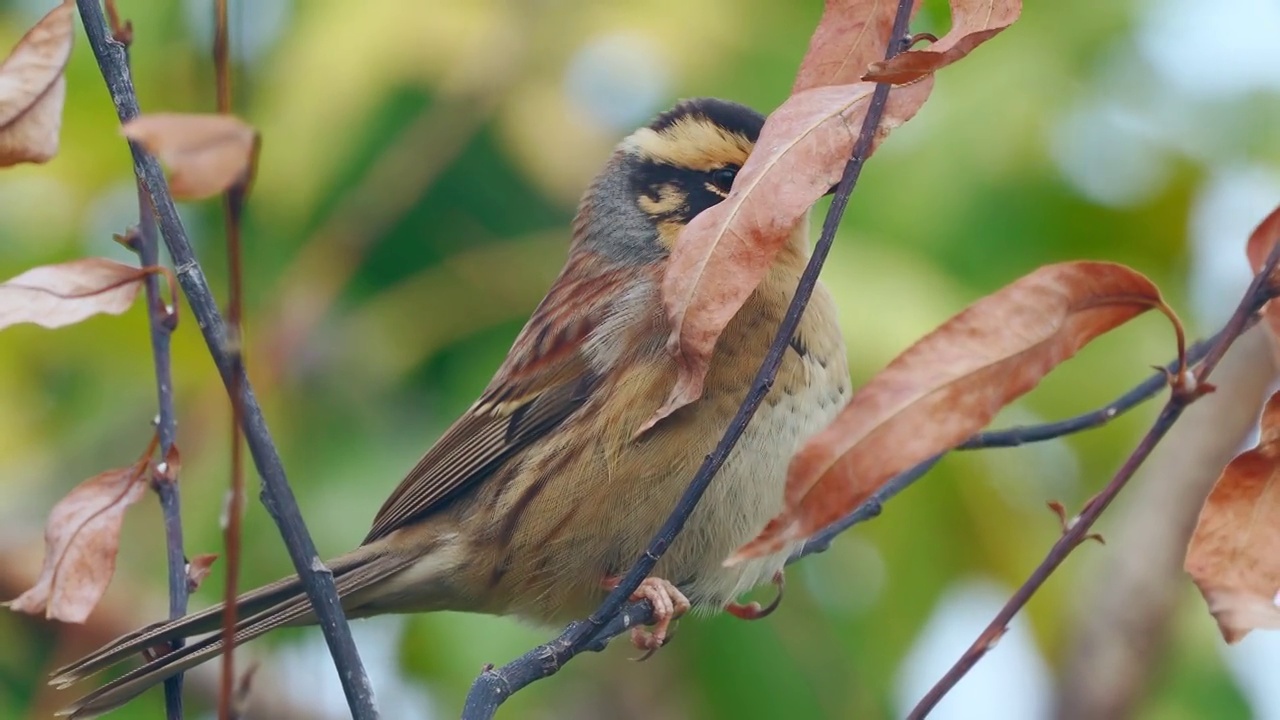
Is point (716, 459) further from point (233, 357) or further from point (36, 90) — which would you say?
point (36, 90)

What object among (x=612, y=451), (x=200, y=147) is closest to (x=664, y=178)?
(x=612, y=451)

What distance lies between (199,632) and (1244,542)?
184cm

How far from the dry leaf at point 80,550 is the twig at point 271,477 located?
443 millimetres

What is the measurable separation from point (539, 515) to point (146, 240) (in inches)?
52.6

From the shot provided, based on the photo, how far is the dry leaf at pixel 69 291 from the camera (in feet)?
5.96

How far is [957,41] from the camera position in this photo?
1.83 meters

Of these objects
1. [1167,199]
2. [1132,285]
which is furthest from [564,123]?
[1132,285]

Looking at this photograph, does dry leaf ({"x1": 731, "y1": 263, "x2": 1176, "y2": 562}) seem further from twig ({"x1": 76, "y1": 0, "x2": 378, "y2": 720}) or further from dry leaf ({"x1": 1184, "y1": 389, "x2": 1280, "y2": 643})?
twig ({"x1": 76, "y1": 0, "x2": 378, "y2": 720})

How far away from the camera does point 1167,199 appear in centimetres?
512

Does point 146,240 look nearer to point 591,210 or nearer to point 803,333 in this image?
point 803,333

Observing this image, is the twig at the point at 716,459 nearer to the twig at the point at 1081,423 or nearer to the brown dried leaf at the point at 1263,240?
the brown dried leaf at the point at 1263,240

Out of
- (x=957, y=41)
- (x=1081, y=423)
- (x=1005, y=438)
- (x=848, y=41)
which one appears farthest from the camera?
(x=1005, y=438)

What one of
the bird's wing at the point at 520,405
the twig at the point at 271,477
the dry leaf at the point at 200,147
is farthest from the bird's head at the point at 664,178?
the dry leaf at the point at 200,147

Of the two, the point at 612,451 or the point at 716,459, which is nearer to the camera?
the point at 716,459
